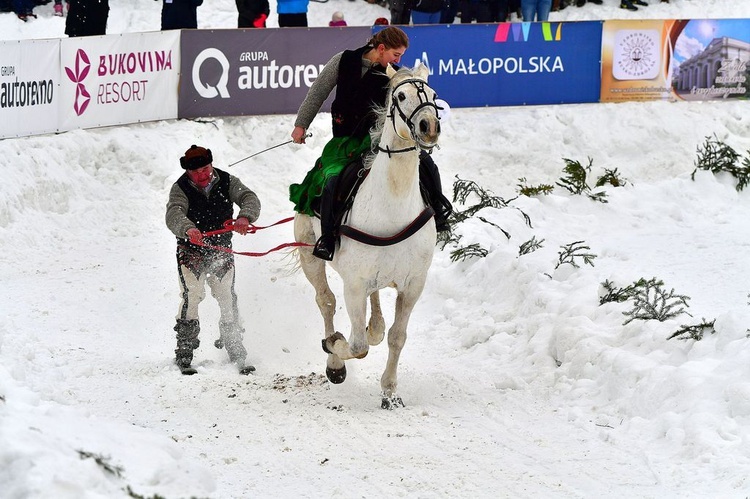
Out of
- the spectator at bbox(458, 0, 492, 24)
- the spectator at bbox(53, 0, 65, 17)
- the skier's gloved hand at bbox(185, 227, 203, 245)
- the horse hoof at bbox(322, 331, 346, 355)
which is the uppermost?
the spectator at bbox(458, 0, 492, 24)

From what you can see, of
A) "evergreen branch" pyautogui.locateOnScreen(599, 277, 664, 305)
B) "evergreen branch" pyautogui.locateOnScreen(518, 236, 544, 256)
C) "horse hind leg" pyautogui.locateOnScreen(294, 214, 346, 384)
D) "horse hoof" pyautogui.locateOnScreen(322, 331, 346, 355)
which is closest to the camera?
"horse hoof" pyautogui.locateOnScreen(322, 331, 346, 355)

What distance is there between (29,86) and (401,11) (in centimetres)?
658

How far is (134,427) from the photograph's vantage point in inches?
261

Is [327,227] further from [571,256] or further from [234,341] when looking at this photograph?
[571,256]

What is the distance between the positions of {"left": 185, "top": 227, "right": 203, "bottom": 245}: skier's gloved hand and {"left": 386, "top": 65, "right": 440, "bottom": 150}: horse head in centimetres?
223

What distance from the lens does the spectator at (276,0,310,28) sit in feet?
55.0

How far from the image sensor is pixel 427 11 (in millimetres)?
17500

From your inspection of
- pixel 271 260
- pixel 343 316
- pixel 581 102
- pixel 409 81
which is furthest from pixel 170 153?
pixel 409 81

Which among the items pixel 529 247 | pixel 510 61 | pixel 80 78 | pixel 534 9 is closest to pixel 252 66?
pixel 80 78

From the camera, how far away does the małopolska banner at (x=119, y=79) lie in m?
14.2

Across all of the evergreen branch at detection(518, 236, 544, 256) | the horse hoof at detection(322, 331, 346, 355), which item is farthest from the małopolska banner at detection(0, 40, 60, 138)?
the horse hoof at detection(322, 331, 346, 355)

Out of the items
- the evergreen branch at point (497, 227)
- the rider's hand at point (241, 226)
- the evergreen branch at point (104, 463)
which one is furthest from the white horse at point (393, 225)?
the evergreen branch at point (497, 227)

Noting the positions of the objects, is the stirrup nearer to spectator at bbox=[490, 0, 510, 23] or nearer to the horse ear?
the horse ear

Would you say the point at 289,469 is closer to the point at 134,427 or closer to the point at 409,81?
the point at 134,427
